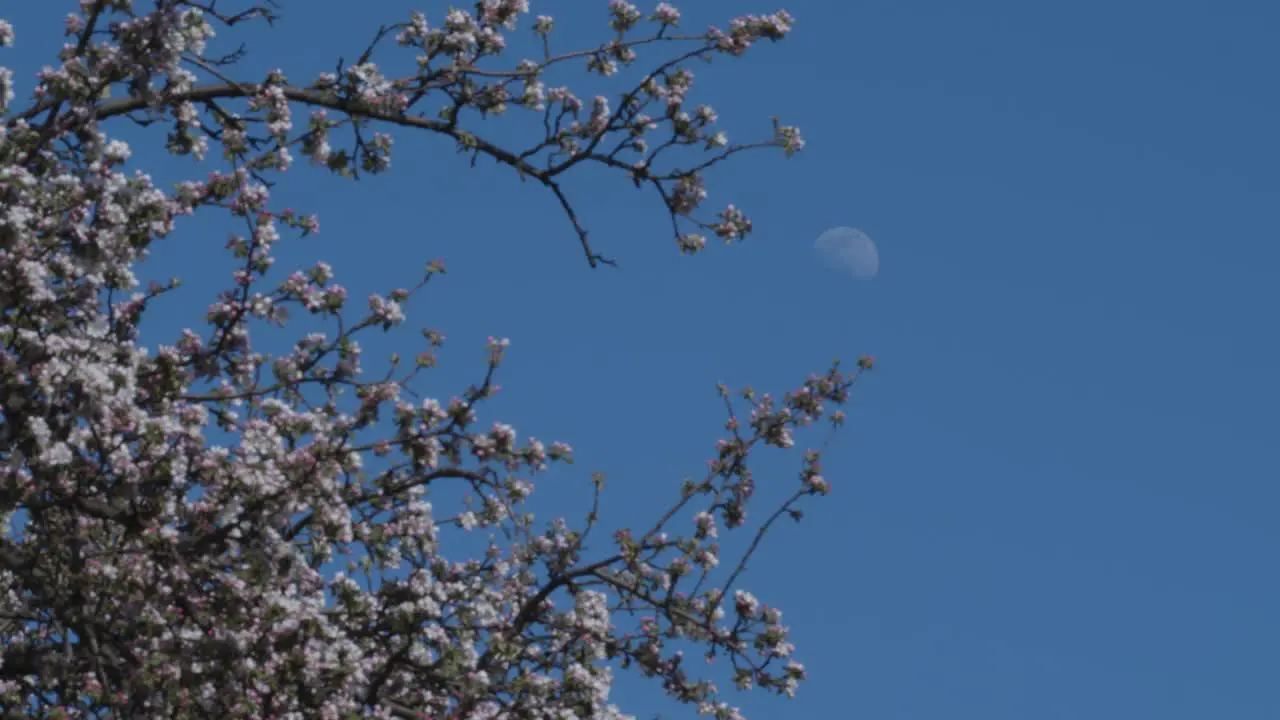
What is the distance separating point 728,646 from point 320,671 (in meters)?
3.61

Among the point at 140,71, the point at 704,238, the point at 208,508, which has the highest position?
the point at 704,238

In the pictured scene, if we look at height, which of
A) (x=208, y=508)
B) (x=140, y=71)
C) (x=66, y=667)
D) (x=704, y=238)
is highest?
(x=704, y=238)

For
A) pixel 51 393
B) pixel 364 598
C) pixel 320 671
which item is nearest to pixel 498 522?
pixel 364 598

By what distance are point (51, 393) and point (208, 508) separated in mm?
1306

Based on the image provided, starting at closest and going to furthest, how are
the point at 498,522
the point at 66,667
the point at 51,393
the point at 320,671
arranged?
the point at 51,393 → the point at 320,671 → the point at 66,667 → the point at 498,522

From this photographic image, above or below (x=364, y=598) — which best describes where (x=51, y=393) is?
below

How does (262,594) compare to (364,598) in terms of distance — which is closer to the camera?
(262,594)

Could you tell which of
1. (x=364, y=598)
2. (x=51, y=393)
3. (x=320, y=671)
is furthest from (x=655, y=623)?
(x=51, y=393)

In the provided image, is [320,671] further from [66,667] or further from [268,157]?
[268,157]

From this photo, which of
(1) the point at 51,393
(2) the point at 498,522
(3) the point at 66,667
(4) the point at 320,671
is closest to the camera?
(1) the point at 51,393

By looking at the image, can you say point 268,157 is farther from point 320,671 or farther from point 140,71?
point 320,671

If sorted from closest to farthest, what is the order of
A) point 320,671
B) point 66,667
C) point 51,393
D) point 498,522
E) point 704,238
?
point 51,393
point 320,671
point 66,667
point 498,522
point 704,238

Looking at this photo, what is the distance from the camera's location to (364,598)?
38.2 feet

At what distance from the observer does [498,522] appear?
12.5m
